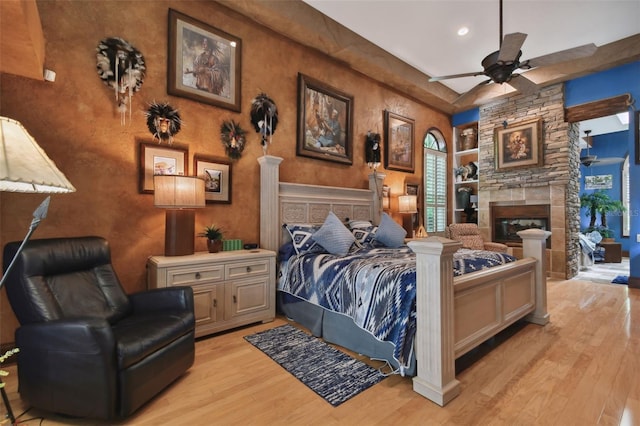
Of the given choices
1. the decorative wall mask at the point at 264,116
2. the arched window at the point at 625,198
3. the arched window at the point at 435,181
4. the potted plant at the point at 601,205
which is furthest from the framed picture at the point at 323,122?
the arched window at the point at 625,198

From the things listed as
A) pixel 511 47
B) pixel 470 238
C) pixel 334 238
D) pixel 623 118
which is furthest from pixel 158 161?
pixel 623 118

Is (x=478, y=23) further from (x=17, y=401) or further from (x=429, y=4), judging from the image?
(x=17, y=401)

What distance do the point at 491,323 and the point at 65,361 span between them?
9.49 feet

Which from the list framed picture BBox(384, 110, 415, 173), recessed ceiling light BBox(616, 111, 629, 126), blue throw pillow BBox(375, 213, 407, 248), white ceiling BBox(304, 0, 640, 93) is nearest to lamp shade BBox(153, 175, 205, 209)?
blue throw pillow BBox(375, 213, 407, 248)

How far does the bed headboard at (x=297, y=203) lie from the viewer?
3490mm

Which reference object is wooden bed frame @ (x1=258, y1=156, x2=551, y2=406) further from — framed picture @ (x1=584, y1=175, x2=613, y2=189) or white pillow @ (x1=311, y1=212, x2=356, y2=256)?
framed picture @ (x1=584, y1=175, x2=613, y2=189)

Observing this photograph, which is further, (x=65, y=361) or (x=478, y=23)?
(x=478, y=23)

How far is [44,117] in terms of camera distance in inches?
93.7

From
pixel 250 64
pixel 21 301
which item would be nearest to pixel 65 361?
pixel 21 301

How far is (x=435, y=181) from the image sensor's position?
245 inches

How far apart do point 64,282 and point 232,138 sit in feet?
6.71

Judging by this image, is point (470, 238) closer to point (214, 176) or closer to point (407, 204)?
point (407, 204)

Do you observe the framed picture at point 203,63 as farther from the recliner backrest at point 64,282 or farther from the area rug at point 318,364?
the area rug at point 318,364

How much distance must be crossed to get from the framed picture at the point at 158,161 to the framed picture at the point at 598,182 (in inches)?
417
